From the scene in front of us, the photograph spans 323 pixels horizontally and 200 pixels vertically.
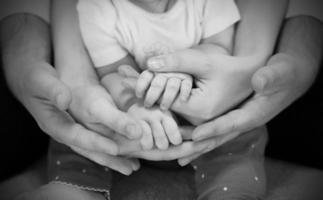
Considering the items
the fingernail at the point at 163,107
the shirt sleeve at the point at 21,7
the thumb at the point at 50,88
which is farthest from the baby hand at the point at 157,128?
the shirt sleeve at the point at 21,7

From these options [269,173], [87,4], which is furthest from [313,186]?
[87,4]

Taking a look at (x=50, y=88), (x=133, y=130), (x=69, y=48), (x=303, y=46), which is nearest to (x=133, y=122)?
(x=133, y=130)

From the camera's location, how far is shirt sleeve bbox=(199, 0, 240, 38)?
74cm

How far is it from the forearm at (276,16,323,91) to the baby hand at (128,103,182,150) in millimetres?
206

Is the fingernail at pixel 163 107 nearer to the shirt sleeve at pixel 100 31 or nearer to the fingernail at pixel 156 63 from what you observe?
the fingernail at pixel 156 63

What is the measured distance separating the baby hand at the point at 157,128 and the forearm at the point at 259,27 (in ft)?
0.60

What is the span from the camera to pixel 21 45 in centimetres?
72

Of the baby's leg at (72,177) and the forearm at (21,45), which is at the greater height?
the forearm at (21,45)

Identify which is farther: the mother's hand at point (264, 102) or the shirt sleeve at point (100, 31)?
the shirt sleeve at point (100, 31)

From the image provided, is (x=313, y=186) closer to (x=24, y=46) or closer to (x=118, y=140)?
(x=118, y=140)

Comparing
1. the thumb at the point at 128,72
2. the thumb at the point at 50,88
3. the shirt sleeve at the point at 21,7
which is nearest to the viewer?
the thumb at the point at 50,88

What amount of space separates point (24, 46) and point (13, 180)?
0.23 metres

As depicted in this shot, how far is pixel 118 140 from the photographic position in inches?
24.9

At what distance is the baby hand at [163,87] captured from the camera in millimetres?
593
